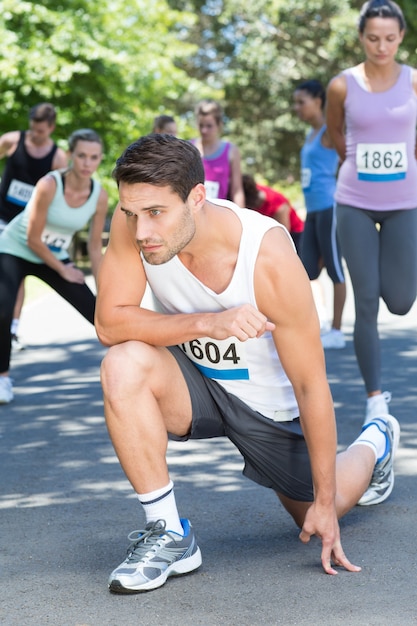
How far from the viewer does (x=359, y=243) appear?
6051 millimetres

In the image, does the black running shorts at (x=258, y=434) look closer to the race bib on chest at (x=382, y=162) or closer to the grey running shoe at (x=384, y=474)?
the grey running shoe at (x=384, y=474)

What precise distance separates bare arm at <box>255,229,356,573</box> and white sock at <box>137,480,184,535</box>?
1.42ft

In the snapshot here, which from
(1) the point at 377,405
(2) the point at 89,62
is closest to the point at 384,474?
(1) the point at 377,405

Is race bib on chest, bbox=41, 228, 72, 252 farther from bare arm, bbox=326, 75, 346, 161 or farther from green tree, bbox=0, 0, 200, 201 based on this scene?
green tree, bbox=0, 0, 200, 201

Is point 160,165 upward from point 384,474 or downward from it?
upward

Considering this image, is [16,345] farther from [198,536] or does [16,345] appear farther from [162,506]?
[162,506]

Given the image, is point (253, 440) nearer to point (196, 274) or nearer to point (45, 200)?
point (196, 274)

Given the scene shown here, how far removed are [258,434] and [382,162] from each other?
263 cm

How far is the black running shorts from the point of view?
398 cm

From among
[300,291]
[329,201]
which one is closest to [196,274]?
[300,291]

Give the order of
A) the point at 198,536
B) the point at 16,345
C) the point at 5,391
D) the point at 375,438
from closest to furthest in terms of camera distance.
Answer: the point at 198,536 → the point at 375,438 → the point at 5,391 → the point at 16,345

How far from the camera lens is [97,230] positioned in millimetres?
7844

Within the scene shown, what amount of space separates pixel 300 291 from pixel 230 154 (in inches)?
261

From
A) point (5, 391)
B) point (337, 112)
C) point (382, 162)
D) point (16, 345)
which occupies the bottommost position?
point (16, 345)
